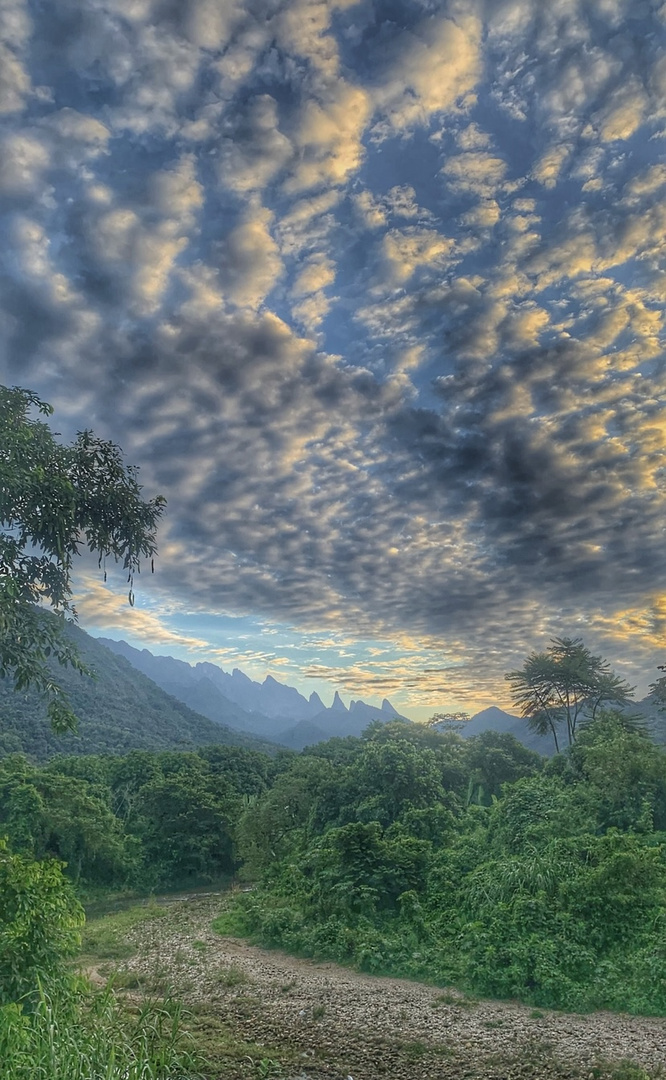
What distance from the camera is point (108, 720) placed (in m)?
84.6

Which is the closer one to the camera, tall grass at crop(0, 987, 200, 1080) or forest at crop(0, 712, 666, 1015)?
tall grass at crop(0, 987, 200, 1080)

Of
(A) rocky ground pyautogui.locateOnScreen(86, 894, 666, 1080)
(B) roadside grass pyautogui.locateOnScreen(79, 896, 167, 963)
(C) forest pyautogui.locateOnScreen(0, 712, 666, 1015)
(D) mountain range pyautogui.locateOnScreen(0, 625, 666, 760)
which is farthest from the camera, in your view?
(D) mountain range pyautogui.locateOnScreen(0, 625, 666, 760)

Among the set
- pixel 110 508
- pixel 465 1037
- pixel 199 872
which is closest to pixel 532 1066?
pixel 465 1037

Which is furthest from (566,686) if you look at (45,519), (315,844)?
(45,519)

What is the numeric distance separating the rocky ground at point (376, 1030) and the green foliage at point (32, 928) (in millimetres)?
4090

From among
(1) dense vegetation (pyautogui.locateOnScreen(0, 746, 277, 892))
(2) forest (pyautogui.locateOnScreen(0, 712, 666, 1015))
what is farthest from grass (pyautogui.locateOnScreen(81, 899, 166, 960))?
(2) forest (pyautogui.locateOnScreen(0, 712, 666, 1015))

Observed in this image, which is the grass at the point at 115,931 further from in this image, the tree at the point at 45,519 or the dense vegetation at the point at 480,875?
the tree at the point at 45,519

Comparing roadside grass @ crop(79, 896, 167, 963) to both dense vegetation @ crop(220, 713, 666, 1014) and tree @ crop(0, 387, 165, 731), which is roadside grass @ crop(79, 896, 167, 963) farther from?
tree @ crop(0, 387, 165, 731)

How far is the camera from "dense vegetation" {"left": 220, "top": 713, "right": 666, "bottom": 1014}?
42.6 feet

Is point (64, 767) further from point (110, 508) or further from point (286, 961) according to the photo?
point (110, 508)

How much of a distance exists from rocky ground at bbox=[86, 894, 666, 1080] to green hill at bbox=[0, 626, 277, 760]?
14.9 metres

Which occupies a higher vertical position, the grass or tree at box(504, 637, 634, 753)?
tree at box(504, 637, 634, 753)

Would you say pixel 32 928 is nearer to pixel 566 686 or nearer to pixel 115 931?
pixel 115 931

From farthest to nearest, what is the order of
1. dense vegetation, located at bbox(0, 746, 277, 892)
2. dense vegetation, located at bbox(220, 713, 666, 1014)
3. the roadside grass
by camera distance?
1. dense vegetation, located at bbox(0, 746, 277, 892)
2. the roadside grass
3. dense vegetation, located at bbox(220, 713, 666, 1014)
